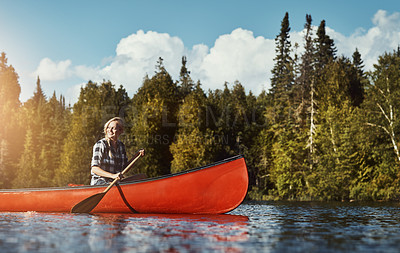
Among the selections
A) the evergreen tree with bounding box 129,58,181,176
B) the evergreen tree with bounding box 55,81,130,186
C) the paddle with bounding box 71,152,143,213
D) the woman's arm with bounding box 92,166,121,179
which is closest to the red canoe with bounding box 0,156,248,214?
the paddle with bounding box 71,152,143,213

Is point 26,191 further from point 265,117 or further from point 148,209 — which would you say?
point 265,117

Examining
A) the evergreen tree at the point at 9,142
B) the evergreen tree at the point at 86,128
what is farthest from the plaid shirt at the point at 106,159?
the evergreen tree at the point at 9,142

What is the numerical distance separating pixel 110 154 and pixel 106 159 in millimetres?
163

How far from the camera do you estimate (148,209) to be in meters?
11.4

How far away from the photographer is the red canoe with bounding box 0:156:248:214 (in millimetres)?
10914

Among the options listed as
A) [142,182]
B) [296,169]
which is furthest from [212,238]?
[296,169]

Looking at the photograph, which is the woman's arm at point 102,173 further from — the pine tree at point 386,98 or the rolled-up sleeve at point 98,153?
the pine tree at point 386,98

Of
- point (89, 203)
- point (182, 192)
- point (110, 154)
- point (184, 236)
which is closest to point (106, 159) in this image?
point (110, 154)

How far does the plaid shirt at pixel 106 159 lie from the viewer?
11.0 metres

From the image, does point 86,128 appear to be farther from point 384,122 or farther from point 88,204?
point 88,204

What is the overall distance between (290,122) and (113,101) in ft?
64.4

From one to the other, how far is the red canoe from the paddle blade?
98 millimetres

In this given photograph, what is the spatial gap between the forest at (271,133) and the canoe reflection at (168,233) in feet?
74.8

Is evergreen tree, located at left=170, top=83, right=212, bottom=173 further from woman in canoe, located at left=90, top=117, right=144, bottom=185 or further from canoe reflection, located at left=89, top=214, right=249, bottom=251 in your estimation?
canoe reflection, located at left=89, top=214, right=249, bottom=251
